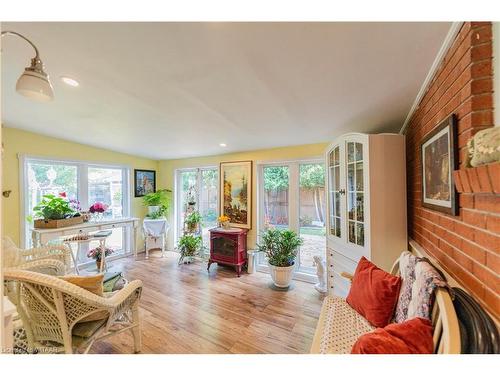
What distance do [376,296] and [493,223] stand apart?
0.82 meters

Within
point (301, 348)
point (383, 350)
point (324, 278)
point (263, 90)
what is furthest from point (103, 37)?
point (324, 278)

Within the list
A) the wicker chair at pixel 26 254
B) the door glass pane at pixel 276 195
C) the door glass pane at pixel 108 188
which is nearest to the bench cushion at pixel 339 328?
the door glass pane at pixel 276 195

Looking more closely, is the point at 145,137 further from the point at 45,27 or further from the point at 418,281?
the point at 418,281

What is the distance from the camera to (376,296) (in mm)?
1346

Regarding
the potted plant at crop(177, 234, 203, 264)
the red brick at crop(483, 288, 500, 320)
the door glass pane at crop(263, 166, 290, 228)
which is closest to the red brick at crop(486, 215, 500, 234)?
the red brick at crop(483, 288, 500, 320)

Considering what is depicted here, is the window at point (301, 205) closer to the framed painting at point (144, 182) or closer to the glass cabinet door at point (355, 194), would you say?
the glass cabinet door at point (355, 194)

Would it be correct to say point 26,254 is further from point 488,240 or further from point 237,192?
point 488,240

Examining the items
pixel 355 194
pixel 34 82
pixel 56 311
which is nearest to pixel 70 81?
pixel 34 82

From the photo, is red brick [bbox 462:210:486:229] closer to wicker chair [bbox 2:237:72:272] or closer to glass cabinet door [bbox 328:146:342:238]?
glass cabinet door [bbox 328:146:342:238]

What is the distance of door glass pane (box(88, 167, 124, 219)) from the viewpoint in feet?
12.3

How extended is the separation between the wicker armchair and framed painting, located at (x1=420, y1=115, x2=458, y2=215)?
2.12 meters

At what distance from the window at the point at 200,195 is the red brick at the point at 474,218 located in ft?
11.4

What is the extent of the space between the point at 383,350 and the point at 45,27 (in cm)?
226

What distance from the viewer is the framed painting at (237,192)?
354 cm
